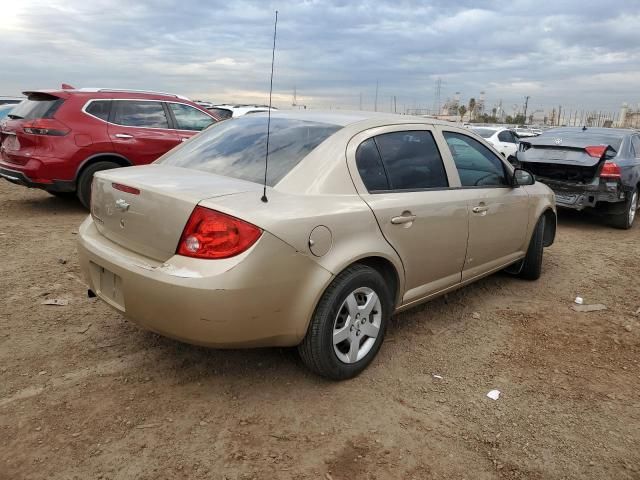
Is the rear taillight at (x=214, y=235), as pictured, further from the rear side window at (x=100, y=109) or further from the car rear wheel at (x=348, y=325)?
the rear side window at (x=100, y=109)

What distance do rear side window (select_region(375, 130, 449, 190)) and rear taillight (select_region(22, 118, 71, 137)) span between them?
207 inches

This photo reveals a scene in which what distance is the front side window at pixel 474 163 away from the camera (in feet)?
12.7

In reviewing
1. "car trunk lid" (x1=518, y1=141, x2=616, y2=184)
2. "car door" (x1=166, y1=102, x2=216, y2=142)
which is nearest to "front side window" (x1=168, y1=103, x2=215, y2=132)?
"car door" (x1=166, y1=102, x2=216, y2=142)

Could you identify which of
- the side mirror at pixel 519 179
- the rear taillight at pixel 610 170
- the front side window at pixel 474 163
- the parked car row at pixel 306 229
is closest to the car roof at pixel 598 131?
the rear taillight at pixel 610 170

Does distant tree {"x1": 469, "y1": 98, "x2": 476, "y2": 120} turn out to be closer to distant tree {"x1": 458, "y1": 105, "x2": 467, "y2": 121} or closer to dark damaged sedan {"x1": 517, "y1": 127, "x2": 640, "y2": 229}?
distant tree {"x1": 458, "y1": 105, "x2": 467, "y2": 121}

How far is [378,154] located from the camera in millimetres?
3271

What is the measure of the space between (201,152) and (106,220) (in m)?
0.82

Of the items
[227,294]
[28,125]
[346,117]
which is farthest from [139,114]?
[227,294]

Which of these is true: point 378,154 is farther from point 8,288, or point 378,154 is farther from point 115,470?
point 8,288

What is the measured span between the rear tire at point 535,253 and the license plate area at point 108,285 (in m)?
3.69

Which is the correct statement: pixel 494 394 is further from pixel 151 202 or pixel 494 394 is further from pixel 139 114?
pixel 139 114

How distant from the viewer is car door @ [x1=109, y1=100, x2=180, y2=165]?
24.1ft

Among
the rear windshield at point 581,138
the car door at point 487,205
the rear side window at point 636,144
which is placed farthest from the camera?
the rear side window at point 636,144

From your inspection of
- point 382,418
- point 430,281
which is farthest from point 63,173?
point 382,418
